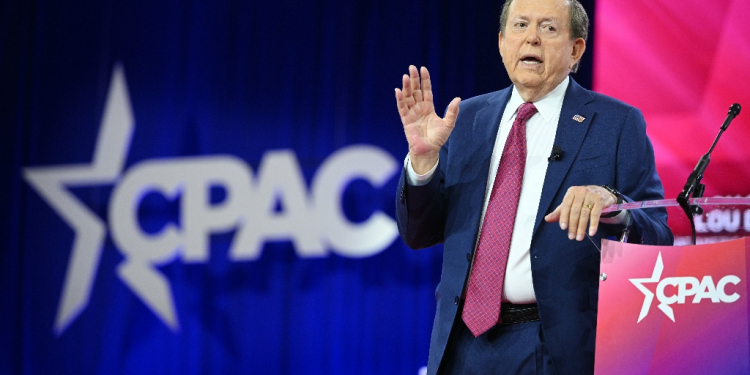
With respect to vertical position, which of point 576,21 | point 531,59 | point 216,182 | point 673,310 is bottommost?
point 673,310

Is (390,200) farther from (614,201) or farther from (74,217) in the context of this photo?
(614,201)

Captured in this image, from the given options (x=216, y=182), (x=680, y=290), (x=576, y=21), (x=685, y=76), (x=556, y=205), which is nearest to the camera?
(x=680, y=290)

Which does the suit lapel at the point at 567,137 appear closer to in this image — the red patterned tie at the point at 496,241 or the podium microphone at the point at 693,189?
the red patterned tie at the point at 496,241

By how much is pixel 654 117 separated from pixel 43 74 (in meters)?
3.73

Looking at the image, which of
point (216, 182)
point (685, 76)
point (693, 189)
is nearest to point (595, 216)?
point (693, 189)

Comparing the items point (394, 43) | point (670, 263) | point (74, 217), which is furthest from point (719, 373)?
point (74, 217)

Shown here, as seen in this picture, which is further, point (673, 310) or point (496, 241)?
point (496, 241)

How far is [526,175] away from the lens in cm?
172

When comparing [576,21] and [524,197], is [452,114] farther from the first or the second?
[576,21]

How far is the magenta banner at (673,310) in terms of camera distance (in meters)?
1.22

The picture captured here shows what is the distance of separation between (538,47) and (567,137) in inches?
10.8

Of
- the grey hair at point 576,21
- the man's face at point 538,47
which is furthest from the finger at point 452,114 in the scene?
the grey hair at point 576,21

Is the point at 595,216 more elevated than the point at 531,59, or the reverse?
the point at 531,59

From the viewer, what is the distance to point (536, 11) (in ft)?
6.07
